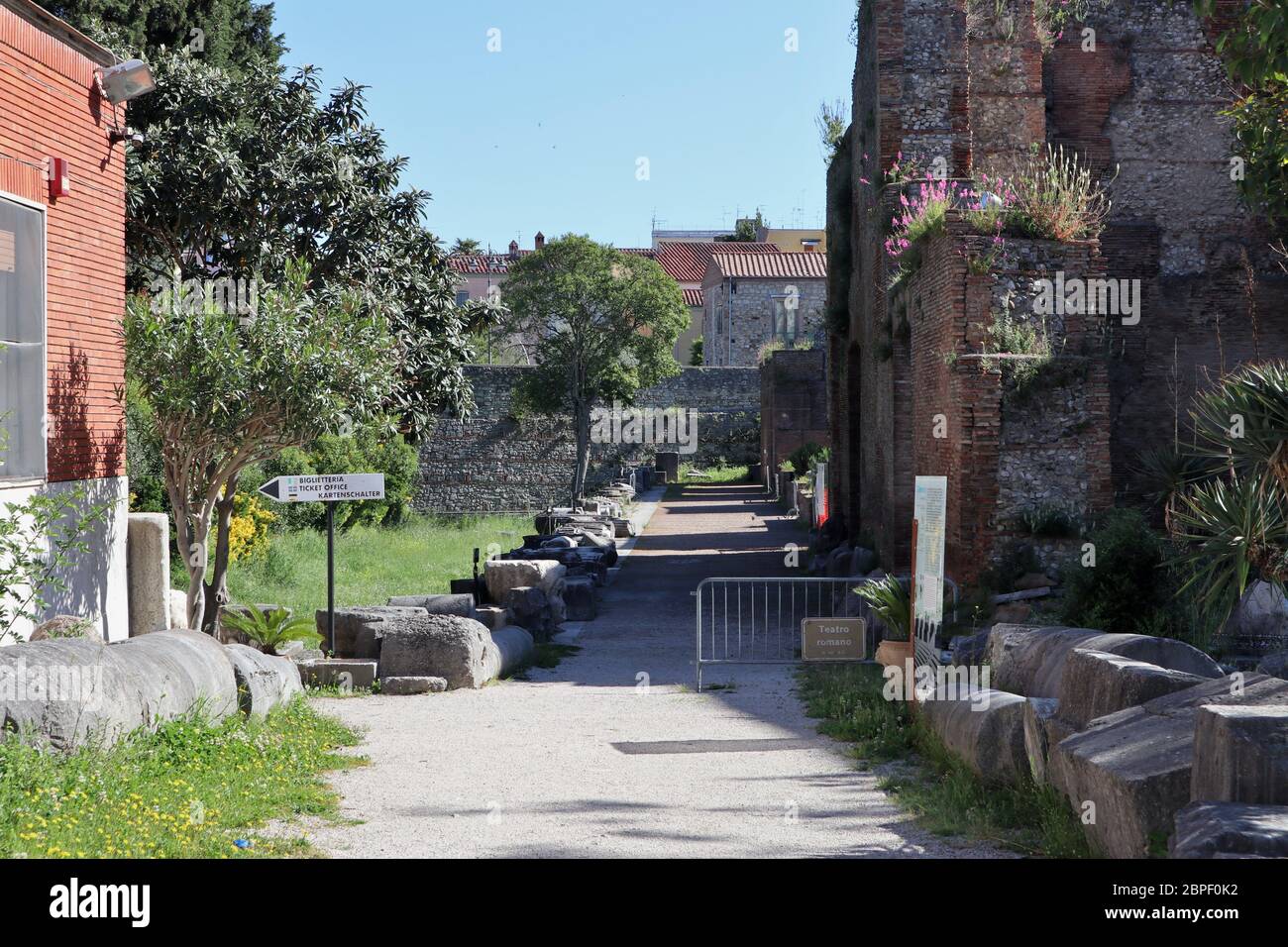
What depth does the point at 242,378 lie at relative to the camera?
35.3 feet

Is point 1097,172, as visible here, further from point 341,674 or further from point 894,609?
point 341,674

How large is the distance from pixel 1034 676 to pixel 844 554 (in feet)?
39.2

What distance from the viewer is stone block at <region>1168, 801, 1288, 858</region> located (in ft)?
13.6

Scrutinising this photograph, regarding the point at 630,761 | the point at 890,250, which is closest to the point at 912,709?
the point at 630,761

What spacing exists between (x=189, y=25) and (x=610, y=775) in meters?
17.5

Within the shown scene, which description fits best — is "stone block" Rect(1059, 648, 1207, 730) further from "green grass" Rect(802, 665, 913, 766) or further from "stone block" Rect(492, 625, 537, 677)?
"stone block" Rect(492, 625, 537, 677)

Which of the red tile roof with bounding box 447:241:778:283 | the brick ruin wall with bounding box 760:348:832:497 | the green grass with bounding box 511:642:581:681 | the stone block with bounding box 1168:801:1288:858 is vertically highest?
the red tile roof with bounding box 447:241:778:283

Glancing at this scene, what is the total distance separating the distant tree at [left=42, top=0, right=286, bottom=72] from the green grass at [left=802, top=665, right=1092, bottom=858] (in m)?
13.1

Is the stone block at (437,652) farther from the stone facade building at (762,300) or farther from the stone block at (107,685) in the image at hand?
the stone facade building at (762,300)

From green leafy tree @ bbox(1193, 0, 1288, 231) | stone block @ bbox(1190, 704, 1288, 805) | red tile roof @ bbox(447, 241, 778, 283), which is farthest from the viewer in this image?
red tile roof @ bbox(447, 241, 778, 283)

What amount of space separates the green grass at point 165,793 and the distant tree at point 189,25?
12.8 meters

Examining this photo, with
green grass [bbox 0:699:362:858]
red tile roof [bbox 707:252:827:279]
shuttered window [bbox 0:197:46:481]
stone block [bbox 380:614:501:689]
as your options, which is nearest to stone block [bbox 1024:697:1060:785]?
green grass [bbox 0:699:362:858]

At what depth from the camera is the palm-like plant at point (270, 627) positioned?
12.0 meters

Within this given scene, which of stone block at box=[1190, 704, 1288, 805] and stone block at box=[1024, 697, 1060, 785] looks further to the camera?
stone block at box=[1024, 697, 1060, 785]
